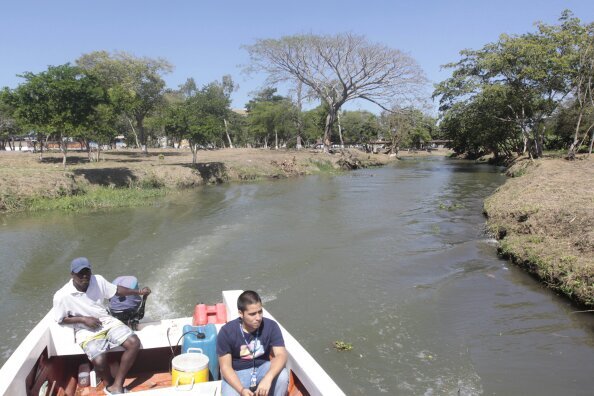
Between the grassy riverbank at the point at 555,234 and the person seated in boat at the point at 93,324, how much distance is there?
6.96m

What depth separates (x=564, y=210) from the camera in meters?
10.4

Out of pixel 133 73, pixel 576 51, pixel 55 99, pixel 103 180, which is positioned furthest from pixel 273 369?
pixel 133 73

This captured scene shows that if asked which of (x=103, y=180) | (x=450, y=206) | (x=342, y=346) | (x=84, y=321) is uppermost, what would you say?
(x=103, y=180)

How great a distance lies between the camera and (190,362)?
175 inches

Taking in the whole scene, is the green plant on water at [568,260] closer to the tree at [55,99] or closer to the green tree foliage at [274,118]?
the tree at [55,99]

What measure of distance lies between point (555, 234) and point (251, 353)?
8.13 metres

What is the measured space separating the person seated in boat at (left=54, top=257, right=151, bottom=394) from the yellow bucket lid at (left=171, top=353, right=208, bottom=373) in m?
0.71

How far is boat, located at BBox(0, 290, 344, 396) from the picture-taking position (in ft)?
13.4

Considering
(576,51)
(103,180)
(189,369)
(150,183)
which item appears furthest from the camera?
(576,51)

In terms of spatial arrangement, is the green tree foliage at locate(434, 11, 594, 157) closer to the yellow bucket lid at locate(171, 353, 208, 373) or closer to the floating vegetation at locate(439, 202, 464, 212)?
the floating vegetation at locate(439, 202, 464, 212)

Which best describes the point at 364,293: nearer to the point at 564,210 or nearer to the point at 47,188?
the point at 564,210

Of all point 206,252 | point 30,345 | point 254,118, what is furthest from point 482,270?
point 254,118

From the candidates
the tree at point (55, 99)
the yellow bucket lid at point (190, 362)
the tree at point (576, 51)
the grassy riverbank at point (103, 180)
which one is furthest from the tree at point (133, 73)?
the yellow bucket lid at point (190, 362)

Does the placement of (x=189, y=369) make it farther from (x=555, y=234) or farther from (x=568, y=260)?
(x=555, y=234)
